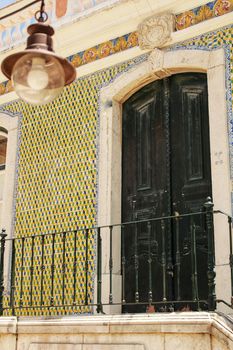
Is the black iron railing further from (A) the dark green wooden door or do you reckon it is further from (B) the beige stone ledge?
(B) the beige stone ledge

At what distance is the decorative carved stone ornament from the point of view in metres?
6.76

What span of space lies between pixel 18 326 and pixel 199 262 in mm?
1962

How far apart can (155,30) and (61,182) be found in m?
2.21

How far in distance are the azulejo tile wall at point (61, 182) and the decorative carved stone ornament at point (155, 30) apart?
0.19 meters

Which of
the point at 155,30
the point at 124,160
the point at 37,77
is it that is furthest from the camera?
the point at 124,160

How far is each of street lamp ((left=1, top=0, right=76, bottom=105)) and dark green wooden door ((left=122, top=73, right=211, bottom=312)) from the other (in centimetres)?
295

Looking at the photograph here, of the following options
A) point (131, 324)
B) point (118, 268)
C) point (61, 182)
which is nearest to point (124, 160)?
point (61, 182)

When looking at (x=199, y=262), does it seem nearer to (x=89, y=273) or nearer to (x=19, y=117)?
(x=89, y=273)

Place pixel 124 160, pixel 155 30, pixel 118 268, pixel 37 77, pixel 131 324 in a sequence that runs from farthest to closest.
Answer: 1. pixel 124 160
2. pixel 155 30
3. pixel 118 268
4. pixel 131 324
5. pixel 37 77

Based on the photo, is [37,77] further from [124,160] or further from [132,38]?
[132,38]

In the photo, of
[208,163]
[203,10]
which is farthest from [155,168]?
[203,10]

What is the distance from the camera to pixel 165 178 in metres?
6.61

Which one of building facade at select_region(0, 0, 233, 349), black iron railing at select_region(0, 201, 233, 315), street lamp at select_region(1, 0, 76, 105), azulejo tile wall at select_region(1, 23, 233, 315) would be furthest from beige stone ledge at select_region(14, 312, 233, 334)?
street lamp at select_region(1, 0, 76, 105)

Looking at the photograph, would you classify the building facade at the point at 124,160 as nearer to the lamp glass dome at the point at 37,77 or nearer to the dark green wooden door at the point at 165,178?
the dark green wooden door at the point at 165,178
